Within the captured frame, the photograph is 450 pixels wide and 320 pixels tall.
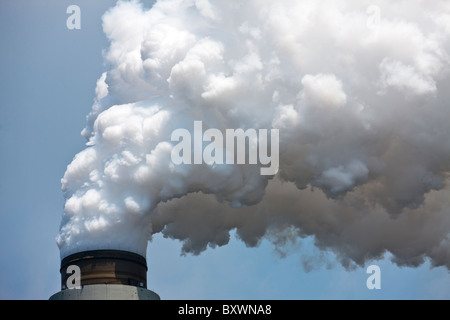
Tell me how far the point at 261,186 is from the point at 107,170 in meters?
17.2

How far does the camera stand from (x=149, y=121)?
85.8m

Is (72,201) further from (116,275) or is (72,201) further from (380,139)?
(380,139)

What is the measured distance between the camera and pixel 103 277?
273 feet

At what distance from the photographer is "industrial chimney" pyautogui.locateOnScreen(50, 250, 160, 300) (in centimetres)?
8206

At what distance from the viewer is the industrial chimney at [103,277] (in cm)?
8206

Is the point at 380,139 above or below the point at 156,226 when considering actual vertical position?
above

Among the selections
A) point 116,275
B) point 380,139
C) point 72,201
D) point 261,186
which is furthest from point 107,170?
point 380,139
